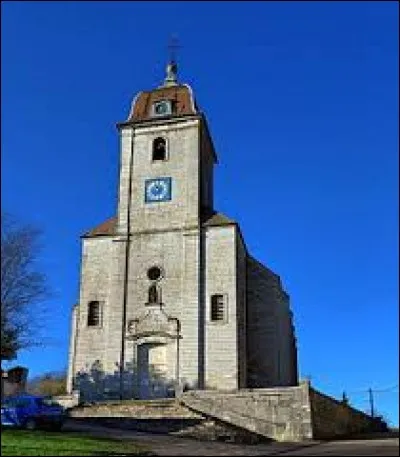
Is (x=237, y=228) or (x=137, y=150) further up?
(x=137, y=150)

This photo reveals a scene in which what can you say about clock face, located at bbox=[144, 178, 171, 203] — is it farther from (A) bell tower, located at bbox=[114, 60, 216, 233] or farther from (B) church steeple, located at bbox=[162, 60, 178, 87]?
(B) church steeple, located at bbox=[162, 60, 178, 87]

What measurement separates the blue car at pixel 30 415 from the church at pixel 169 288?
35.3 feet

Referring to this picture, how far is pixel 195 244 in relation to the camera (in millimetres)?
34719

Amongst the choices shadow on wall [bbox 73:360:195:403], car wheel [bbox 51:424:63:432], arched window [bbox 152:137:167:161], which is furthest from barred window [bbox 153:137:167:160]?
car wheel [bbox 51:424:63:432]

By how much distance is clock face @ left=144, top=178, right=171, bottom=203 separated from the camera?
36625mm

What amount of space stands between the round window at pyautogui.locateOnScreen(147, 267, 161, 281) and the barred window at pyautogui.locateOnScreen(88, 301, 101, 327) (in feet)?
9.20

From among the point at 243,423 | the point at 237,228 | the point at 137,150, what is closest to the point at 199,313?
the point at 237,228

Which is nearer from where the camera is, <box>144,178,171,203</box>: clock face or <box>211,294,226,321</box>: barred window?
<box>211,294,226,321</box>: barred window

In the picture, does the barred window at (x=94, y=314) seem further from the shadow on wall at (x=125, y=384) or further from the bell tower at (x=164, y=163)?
the bell tower at (x=164, y=163)

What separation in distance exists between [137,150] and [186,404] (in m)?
15.2

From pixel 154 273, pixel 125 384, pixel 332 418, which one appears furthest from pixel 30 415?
pixel 154 273

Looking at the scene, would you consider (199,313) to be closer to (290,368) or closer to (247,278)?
(247,278)

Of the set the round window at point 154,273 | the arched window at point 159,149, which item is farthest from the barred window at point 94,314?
the arched window at point 159,149

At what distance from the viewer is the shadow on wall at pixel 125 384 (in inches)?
1271
